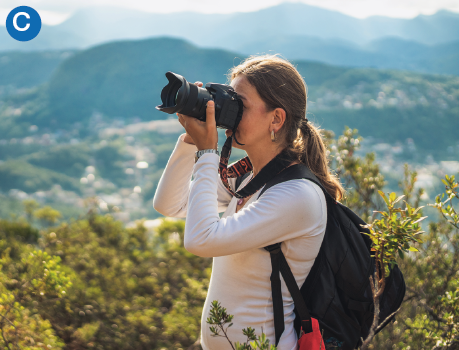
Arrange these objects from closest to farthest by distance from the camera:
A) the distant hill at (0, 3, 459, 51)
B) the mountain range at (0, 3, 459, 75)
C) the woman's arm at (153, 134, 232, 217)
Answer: the woman's arm at (153, 134, 232, 217), the mountain range at (0, 3, 459, 75), the distant hill at (0, 3, 459, 51)

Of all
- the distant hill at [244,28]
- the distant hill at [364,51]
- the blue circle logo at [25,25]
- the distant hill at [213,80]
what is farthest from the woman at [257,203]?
the distant hill at [244,28]

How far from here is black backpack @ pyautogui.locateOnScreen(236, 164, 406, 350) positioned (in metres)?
1.09

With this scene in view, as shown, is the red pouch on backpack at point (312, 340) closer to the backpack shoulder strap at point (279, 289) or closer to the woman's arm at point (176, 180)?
the backpack shoulder strap at point (279, 289)

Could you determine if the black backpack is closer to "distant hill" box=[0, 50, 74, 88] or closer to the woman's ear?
the woman's ear

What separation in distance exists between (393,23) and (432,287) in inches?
8431

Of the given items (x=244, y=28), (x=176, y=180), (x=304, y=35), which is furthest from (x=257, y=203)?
(x=244, y=28)

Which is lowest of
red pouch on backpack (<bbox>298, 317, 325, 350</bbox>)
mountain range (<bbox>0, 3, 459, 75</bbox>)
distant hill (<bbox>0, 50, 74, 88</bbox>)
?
red pouch on backpack (<bbox>298, 317, 325, 350</bbox>)

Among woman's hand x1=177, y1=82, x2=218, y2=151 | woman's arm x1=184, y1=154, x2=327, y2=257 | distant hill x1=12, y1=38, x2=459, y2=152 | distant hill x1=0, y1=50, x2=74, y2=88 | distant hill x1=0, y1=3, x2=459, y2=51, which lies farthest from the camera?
distant hill x1=0, y1=3, x2=459, y2=51

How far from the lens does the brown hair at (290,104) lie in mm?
1234

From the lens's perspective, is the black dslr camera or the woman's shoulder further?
the black dslr camera

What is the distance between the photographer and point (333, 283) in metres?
1.12

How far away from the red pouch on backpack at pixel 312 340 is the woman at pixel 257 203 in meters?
0.06

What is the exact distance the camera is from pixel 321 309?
110 cm

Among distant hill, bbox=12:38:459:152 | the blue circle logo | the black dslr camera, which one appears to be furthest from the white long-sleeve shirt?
distant hill, bbox=12:38:459:152
